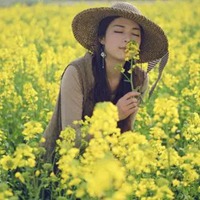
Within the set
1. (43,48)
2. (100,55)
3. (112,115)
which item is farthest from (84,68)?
(43,48)

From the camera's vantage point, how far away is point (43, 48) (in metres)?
9.00

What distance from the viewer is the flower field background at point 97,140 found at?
2342 millimetres

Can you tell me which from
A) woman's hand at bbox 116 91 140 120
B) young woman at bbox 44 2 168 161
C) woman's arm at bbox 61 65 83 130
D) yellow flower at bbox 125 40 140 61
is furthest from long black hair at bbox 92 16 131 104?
yellow flower at bbox 125 40 140 61

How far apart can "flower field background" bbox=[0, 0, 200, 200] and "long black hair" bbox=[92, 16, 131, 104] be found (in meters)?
0.27

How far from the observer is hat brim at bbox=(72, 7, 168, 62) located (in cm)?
380

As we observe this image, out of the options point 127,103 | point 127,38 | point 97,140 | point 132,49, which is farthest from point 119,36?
point 97,140

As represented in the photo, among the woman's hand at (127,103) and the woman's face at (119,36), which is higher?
the woman's face at (119,36)

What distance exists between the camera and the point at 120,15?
147 inches

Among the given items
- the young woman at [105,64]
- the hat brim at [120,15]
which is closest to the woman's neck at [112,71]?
the young woman at [105,64]

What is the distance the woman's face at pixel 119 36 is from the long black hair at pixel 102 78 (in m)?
0.06

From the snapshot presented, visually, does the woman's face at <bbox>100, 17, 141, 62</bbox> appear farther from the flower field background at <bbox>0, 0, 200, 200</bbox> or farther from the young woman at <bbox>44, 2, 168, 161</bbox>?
the flower field background at <bbox>0, 0, 200, 200</bbox>

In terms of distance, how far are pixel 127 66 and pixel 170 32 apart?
24.0ft

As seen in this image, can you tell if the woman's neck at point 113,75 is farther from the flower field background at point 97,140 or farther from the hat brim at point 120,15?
the flower field background at point 97,140

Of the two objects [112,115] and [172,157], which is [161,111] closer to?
[172,157]
